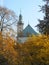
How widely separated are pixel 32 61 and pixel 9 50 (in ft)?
10.8

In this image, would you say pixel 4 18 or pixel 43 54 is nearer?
pixel 43 54

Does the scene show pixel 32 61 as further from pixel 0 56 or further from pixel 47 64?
pixel 0 56

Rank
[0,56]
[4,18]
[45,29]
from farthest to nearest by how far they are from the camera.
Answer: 1. [4,18]
2. [45,29]
3. [0,56]

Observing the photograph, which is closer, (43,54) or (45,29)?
(43,54)

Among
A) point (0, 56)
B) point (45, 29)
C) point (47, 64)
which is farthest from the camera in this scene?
point (45, 29)

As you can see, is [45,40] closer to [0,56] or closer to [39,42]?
[39,42]

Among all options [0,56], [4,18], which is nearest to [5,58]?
[0,56]

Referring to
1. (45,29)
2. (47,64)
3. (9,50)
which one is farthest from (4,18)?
(47,64)

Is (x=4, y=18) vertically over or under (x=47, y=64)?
over

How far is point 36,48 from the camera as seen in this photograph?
2969 cm

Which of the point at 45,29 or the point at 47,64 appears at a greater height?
the point at 45,29

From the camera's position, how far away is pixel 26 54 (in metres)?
29.8

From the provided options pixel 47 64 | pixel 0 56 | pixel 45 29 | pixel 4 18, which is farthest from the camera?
pixel 4 18

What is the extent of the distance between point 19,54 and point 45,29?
7.01 m
